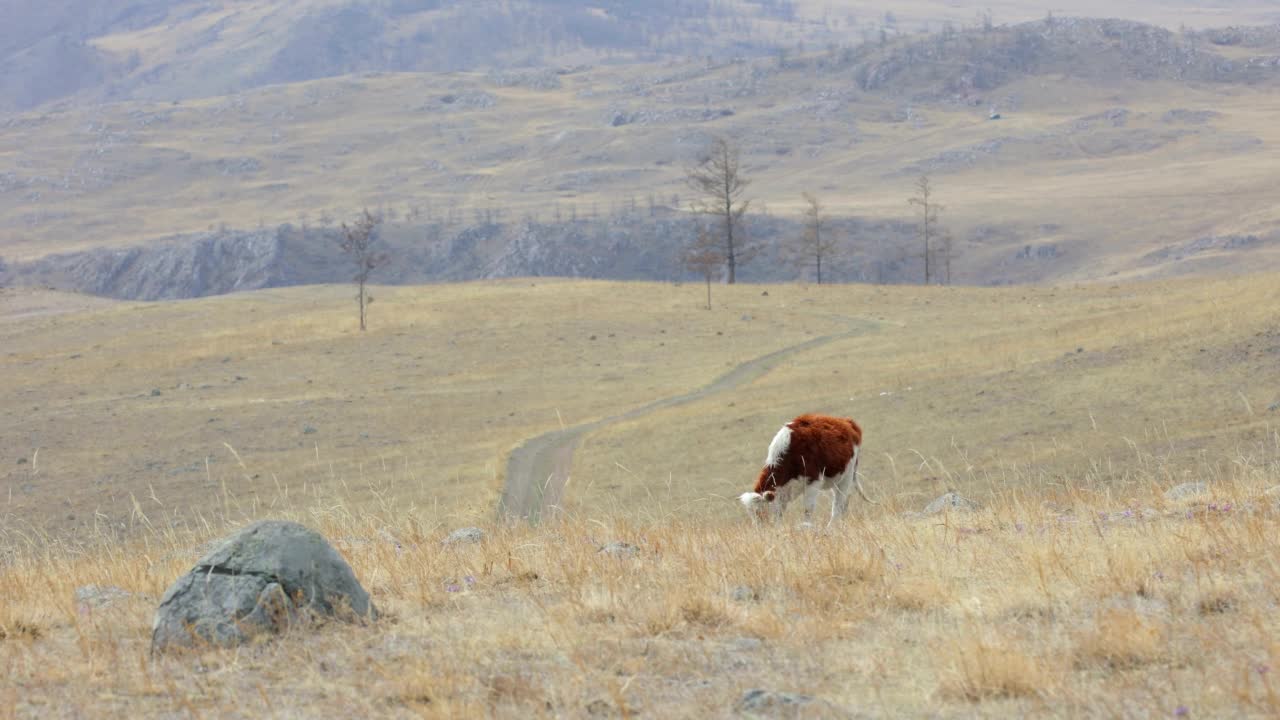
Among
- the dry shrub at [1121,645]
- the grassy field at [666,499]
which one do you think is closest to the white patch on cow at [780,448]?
the grassy field at [666,499]

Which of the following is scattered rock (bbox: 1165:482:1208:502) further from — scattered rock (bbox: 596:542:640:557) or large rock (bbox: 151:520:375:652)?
large rock (bbox: 151:520:375:652)

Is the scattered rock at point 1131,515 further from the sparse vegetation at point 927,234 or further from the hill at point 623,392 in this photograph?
the sparse vegetation at point 927,234

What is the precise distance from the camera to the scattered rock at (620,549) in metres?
9.85

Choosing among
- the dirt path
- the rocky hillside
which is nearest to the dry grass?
the dirt path

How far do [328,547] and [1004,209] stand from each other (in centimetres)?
18093

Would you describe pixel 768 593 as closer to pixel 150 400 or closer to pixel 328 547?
pixel 328 547

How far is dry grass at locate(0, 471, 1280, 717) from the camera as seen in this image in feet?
20.0

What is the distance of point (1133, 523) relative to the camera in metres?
10.3

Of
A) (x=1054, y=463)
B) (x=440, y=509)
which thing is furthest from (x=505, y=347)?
(x=1054, y=463)

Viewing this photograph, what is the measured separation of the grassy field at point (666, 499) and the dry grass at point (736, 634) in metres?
0.03

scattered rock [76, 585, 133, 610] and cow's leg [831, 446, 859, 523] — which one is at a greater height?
scattered rock [76, 585, 133, 610]

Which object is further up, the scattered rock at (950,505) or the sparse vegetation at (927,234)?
the scattered rock at (950,505)

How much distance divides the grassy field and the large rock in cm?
21

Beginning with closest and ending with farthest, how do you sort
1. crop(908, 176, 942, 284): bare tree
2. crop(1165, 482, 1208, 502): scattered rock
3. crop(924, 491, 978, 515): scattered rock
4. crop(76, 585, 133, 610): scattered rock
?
crop(76, 585, 133, 610): scattered rock < crop(1165, 482, 1208, 502): scattered rock < crop(924, 491, 978, 515): scattered rock < crop(908, 176, 942, 284): bare tree
